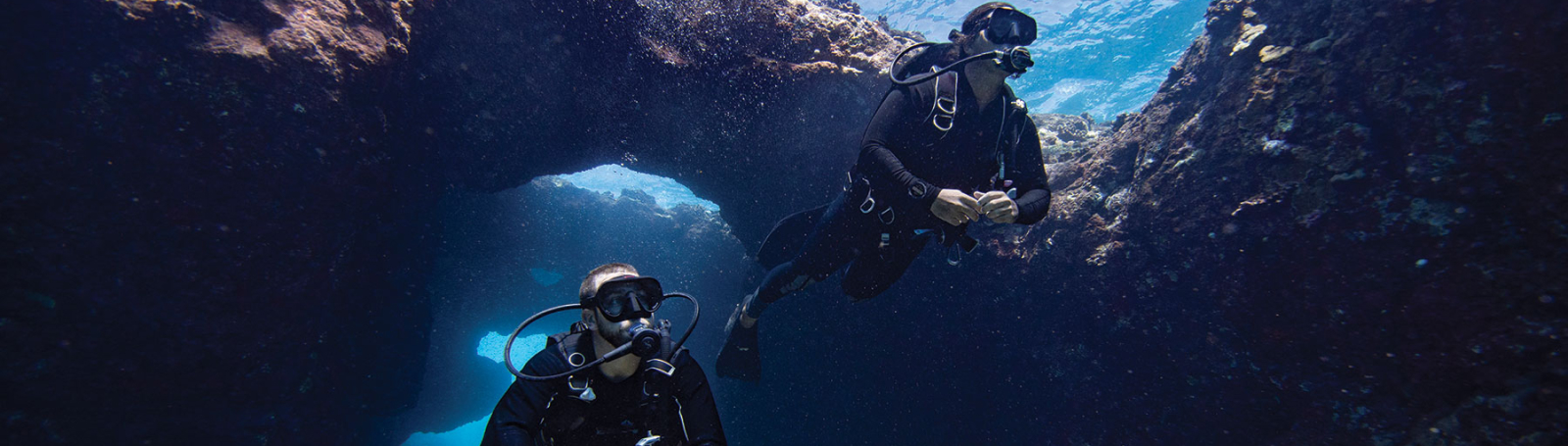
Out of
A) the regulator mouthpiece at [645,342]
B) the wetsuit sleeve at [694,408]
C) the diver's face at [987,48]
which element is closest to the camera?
the regulator mouthpiece at [645,342]

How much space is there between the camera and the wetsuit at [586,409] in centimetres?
246

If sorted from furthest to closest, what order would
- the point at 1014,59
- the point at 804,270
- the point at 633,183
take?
the point at 633,183 → the point at 804,270 → the point at 1014,59

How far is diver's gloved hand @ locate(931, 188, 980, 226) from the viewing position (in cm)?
287

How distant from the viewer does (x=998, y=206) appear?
2.87 meters

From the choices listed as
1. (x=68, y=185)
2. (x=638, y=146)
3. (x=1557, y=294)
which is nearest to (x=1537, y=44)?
(x=1557, y=294)

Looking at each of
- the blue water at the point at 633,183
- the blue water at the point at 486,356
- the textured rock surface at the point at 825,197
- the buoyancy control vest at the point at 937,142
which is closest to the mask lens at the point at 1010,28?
the buoyancy control vest at the point at 937,142

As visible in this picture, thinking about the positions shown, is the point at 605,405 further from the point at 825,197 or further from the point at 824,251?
the point at 825,197

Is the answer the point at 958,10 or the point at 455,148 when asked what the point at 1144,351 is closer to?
the point at 455,148

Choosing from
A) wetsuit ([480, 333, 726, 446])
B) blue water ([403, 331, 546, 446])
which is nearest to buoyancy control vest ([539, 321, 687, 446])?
wetsuit ([480, 333, 726, 446])

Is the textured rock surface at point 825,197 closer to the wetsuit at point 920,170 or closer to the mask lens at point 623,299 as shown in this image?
the wetsuit at point 920,170

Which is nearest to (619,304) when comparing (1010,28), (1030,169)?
(1030,169)

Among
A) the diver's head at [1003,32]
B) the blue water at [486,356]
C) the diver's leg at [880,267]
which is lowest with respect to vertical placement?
the blue water at [486,356]

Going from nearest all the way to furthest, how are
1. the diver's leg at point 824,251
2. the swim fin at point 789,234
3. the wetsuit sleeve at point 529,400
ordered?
1. the wetsuit sleeve at point 529,400
2. the diver's leg at point 824,251
3. the swim fin at point 789,234

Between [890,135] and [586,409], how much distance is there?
2.57 meters
